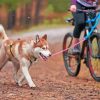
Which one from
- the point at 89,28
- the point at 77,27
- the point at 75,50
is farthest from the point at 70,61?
the point at 89,28

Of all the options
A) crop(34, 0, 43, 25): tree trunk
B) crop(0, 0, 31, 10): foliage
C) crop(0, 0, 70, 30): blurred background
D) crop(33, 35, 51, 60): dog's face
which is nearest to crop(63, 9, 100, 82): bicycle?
crop(33, 35, 51, 60): dog's face

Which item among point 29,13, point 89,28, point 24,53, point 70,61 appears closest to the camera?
point 24,53

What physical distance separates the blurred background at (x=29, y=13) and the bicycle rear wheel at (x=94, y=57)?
25817 mm

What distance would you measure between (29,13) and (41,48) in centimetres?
3312

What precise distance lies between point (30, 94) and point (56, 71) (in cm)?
599

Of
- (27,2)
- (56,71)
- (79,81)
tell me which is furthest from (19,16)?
(79,81)

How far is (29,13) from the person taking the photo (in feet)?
143

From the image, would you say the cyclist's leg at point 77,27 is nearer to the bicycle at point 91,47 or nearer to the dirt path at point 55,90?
the bicycle at point 91,47

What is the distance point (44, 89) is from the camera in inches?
421

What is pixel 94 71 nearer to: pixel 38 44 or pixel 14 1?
pixel 38 44

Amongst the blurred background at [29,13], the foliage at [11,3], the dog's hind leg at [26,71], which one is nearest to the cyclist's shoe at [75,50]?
the dog's hind leg at [26,71]

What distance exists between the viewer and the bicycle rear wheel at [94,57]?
39.7 ft

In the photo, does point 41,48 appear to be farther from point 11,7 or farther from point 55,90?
point 11,7

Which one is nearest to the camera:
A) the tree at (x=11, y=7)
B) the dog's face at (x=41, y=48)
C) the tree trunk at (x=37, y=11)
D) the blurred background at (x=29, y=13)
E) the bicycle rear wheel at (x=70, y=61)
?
the dog's face at (x=41, y=48)
